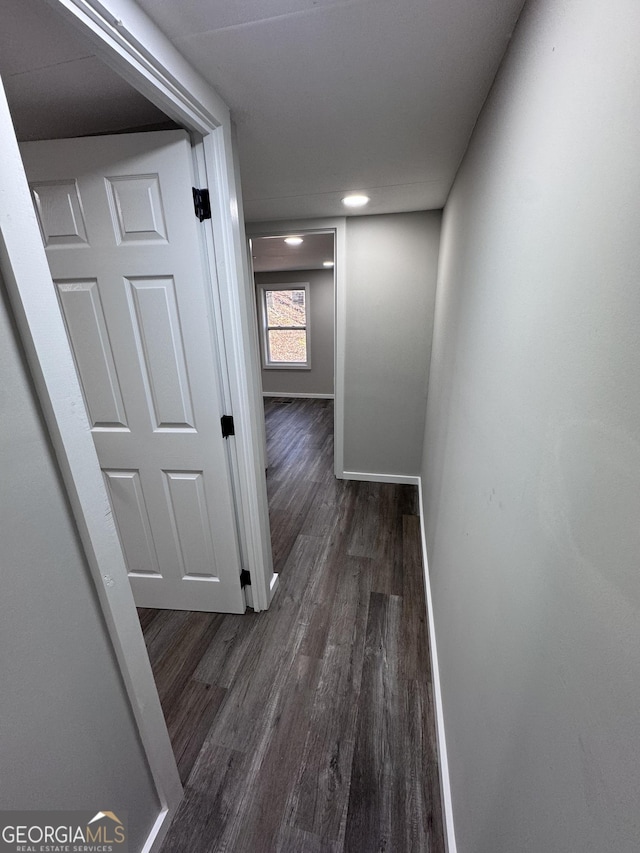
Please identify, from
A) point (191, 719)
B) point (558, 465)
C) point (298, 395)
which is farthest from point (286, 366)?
point (558, 465)

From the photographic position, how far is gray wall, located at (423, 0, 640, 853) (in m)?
0.40

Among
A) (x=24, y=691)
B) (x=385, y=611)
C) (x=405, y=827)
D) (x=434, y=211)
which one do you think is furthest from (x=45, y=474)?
(x=434, y=211)

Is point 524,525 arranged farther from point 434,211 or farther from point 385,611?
point 434,211

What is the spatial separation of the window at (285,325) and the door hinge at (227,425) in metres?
4.84

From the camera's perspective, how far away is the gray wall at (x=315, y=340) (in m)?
5.75

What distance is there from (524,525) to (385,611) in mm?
1427

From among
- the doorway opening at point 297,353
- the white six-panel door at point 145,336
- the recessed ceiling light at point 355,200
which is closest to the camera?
the white six-panel door at point 145,336

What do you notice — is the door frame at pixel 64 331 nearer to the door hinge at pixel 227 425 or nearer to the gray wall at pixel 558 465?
the door hinge at pixel 227 425

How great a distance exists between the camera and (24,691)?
26.1 inches

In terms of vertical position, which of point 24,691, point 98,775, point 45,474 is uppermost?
point 45,474

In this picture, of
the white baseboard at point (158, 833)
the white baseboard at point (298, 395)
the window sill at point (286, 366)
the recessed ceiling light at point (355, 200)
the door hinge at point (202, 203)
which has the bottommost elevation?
the white baseboard at point (158, 833)

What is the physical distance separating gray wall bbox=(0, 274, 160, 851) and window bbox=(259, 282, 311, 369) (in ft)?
18.6

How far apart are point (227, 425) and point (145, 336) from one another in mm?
489

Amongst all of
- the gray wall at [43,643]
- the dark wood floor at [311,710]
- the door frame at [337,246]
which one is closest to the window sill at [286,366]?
the door frame at [337,246]
